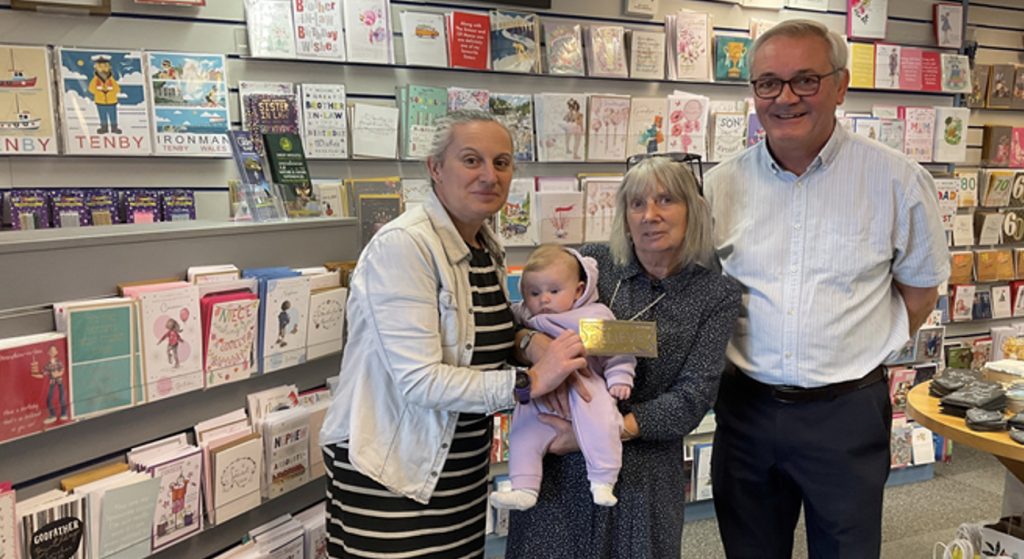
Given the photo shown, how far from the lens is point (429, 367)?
5.09ft

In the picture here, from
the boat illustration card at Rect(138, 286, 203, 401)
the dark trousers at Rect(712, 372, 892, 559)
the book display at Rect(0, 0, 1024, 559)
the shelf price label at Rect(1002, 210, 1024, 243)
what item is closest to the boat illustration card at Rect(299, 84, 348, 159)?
the book display at Rect(0, 0, 1024, 559)

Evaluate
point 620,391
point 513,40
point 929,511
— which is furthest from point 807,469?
point 929,511

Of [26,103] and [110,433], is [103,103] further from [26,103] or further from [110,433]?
[110,433]

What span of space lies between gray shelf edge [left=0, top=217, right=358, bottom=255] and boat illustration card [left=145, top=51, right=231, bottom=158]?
89cm

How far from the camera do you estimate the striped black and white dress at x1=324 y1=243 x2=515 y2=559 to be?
Result: 1699 millimetres

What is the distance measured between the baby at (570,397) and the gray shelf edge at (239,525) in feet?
3.11

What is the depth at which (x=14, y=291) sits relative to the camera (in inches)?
62.0

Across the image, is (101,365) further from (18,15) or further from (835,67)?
(835,67)

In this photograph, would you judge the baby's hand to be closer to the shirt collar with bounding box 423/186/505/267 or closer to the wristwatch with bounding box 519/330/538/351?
the wristwatch with bounding box 519/330/538/351

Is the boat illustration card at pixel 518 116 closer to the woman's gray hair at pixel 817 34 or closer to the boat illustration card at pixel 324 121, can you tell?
the boat illustration card at pixel 324 121

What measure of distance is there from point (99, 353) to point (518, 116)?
2439 mm

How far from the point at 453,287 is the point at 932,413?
2.15 metres

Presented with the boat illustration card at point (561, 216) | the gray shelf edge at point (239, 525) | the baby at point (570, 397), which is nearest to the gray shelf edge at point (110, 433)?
the gray shelf edge at point (239, 525)

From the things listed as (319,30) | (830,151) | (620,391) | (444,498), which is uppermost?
(319,30)
